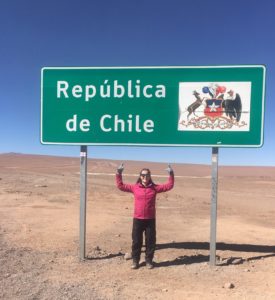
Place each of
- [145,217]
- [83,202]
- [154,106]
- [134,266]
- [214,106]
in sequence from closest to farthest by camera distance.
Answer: [134,266] → [145,217] → [214,106] → [154,106] → [83,202]

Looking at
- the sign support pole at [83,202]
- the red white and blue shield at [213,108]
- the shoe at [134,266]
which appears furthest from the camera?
the sign support pole at [83,202]

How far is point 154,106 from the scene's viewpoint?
24.5 ft

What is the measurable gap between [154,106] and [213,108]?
39.2 inches

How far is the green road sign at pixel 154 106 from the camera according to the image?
7.21 m

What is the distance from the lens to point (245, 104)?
722 cm

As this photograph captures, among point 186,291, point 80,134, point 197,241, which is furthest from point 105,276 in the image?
point 197,241

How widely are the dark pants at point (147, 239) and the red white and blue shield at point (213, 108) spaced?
2.03m

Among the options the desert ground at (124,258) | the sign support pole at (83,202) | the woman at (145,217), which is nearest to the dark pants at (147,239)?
the woman at (145,217)

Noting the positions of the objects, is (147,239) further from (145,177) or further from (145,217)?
(145,177)

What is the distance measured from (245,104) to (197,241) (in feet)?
11.7

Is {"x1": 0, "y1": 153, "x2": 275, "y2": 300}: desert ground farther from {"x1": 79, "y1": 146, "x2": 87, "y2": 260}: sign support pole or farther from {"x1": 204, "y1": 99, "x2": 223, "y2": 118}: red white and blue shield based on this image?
{"x1": 204, "y1": 99, "x2": 223, "y2": 118}: red white and blue shield

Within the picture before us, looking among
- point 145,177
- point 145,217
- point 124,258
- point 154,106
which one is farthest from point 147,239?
point 154,106

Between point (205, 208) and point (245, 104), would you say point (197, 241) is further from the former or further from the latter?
point (205, 208)

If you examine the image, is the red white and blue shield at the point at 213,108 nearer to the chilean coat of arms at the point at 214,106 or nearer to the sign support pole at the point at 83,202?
the chilean coat of arms at the point at 214,106
